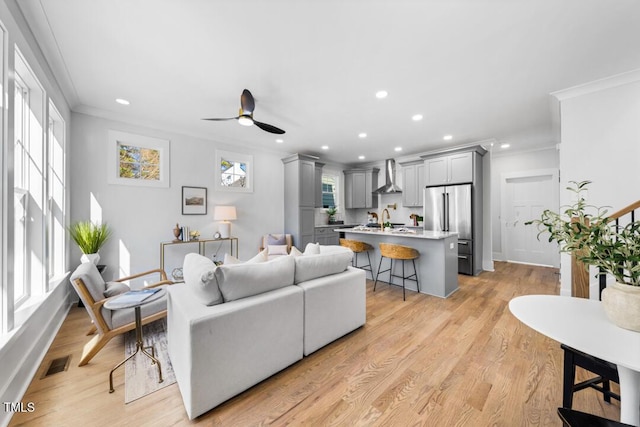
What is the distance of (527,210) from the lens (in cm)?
568

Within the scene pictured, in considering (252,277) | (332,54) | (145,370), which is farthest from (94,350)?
(332,54)

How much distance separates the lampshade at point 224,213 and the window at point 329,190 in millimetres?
3087

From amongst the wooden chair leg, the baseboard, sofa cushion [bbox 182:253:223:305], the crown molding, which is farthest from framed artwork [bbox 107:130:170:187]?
the crown molding

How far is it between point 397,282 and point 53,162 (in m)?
5.13

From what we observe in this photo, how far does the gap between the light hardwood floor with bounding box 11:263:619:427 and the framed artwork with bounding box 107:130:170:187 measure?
7.41 feet

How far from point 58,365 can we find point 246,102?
116 inches

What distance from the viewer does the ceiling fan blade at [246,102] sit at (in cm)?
266

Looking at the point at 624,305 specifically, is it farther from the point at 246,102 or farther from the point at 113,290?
the point at 113,290

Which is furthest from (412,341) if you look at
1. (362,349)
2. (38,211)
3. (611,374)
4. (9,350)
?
(38,211)

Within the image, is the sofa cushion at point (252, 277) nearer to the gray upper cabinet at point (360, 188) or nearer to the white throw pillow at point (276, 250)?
the white throw pillow at point (276, 250)

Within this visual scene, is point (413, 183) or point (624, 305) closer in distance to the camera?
point (624, 305)

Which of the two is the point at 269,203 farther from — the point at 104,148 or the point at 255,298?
the point at 255,298

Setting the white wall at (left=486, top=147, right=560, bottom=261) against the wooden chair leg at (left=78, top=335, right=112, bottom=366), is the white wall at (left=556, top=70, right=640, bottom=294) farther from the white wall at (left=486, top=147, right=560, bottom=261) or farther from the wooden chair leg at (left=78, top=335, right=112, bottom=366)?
the wooden chair leg at (left=78, top=335, right=112, bottom=366)

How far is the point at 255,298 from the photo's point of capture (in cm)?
182
